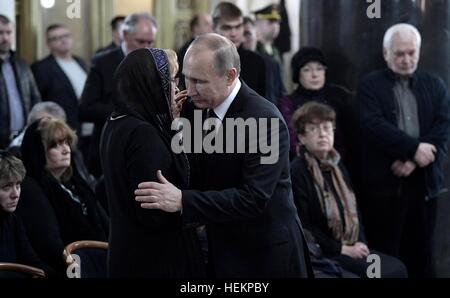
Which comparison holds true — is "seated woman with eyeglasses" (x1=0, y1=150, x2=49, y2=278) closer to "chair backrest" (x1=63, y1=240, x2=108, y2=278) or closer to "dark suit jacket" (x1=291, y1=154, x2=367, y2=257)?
"chair backrest" (x1=63, y1=240, x2=108, y2=278)

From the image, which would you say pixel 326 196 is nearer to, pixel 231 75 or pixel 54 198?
pixel 54 198

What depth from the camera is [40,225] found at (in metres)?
Result: 3.80

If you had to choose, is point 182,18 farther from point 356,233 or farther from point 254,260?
point 254,260

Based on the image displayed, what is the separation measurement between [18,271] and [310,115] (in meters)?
1.49

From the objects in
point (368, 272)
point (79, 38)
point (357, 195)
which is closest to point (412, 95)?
point (357, 195)

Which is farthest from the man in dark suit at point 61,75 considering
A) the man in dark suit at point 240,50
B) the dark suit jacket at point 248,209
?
the dark suit jacket at point 248,209

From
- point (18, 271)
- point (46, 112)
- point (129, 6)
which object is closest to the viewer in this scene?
point (18, 271)

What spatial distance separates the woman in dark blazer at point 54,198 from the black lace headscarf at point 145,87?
0.91 m

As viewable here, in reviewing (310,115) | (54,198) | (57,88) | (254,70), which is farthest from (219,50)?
(57,88)

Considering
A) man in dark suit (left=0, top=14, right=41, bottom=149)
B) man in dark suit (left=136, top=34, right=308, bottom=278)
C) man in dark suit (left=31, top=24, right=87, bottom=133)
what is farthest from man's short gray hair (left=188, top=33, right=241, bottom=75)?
man in dark suit (left=31, top=24, right=87, bottom=133)

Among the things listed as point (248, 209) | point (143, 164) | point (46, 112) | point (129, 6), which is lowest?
point (248, 209)

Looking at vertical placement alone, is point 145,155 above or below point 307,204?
above

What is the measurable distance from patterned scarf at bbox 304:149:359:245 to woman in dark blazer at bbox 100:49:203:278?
128cm
